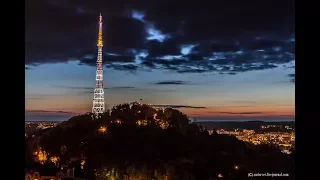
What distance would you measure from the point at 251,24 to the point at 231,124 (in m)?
0.64

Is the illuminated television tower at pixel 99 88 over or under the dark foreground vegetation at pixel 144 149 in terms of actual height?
over

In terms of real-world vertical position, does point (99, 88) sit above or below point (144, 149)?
above

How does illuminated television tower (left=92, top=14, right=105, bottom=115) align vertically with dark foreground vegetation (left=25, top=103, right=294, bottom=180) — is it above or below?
above

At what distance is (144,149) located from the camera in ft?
6.80

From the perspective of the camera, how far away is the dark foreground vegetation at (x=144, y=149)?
2.07m

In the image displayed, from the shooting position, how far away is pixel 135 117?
2094 mm

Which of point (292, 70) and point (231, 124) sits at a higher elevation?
point (292, 70)

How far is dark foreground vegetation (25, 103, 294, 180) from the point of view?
2.07 meters
